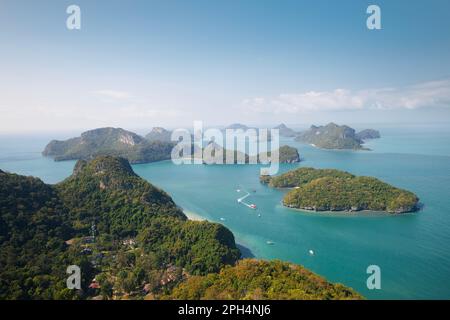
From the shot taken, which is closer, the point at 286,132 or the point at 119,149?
the point at 119,149

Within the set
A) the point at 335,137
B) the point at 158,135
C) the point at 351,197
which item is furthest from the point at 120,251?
the point at 158,135

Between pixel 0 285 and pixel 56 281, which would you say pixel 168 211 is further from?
pixel 0 285

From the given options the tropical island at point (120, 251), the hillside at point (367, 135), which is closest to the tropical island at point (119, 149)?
the tropical island at point (120, 251)

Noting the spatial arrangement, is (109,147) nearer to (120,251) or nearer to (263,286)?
(120,251)

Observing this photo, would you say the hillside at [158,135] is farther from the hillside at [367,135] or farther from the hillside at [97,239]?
the hillside at [97,239]

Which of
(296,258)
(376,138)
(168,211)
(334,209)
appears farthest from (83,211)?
(376,138)

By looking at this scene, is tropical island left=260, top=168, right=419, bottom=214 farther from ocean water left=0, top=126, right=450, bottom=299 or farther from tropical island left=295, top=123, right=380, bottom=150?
tropical island left=295, top=123, right=380, bottom=150
